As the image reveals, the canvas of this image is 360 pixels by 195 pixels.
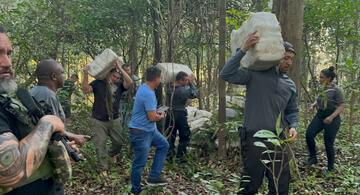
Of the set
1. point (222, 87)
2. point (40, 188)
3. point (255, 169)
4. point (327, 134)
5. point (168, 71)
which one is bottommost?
point (327, 134)

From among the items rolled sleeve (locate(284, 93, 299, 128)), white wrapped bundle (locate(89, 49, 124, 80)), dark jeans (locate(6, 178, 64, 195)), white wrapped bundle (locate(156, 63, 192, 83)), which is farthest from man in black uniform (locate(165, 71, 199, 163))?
dark jeans (locate(6, 178, 64, 195))

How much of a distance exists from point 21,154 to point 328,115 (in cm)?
545

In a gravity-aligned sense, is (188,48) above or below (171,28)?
below

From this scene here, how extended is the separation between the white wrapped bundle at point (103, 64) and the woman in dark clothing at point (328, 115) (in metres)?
3.15

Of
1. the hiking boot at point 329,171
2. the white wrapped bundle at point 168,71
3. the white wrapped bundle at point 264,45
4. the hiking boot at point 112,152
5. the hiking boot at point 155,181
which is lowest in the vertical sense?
the hiking boot at point 329,171

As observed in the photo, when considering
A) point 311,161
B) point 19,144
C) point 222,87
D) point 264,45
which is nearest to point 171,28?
point 222,87

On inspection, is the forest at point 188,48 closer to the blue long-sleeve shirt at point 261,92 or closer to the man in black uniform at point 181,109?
the man in black uniform at point 181,109

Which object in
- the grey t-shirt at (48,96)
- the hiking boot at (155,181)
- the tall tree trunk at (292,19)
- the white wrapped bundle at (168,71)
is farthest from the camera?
the white wrapped bundle at (168,71)

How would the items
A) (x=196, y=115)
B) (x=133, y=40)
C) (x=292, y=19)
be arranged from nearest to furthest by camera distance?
(x=292, y=19)
(x=133, y=40)
(x=196, y=115)

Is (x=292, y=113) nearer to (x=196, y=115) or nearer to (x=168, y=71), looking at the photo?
(x=168, y=71)

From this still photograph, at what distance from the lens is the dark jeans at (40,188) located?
2041 millimetres

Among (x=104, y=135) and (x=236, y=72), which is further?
(x=104, y=135)

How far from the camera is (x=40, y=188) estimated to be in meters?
2.14

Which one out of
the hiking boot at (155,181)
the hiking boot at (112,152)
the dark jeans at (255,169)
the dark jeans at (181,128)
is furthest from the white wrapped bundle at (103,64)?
the dark jeans at (255,169)
